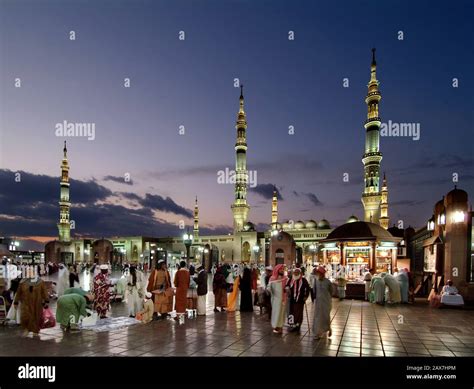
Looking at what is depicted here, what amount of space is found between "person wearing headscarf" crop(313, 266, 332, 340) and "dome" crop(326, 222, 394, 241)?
1061 cm

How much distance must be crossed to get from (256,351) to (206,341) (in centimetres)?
114

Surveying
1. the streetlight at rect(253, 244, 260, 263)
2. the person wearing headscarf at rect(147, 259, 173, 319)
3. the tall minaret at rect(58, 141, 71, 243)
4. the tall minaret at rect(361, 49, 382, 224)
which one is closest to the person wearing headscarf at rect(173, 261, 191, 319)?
the person wearing headscarf at rect(147, 259, 173, 319)

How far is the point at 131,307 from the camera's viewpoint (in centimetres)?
944

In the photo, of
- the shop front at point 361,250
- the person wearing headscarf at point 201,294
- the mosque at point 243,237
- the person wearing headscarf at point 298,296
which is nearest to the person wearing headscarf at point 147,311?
the person wearing headscarf at point 201,294

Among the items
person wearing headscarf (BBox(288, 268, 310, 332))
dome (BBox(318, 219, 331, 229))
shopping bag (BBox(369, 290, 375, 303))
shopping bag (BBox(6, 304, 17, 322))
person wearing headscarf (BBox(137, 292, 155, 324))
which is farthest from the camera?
dome (BBox(318, 219, 331, 229))

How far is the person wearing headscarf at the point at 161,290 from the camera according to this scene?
9328mm

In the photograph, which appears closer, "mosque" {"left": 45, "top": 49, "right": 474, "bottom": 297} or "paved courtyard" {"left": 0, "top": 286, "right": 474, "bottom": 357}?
"paved courtyard" {"left": 0, "top": 286, "right": 474, "bottom": 357}

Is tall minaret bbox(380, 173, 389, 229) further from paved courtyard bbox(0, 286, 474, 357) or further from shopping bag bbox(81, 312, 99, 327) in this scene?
shopping bag bbox(81, 312, 99, 327)

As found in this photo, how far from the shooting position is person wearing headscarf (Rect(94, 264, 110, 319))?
8.95 meters

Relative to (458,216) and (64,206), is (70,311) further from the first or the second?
(64,206)

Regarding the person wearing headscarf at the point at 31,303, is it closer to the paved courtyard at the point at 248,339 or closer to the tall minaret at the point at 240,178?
the paved courtyard at the point at 248,339

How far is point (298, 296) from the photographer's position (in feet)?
26.1
